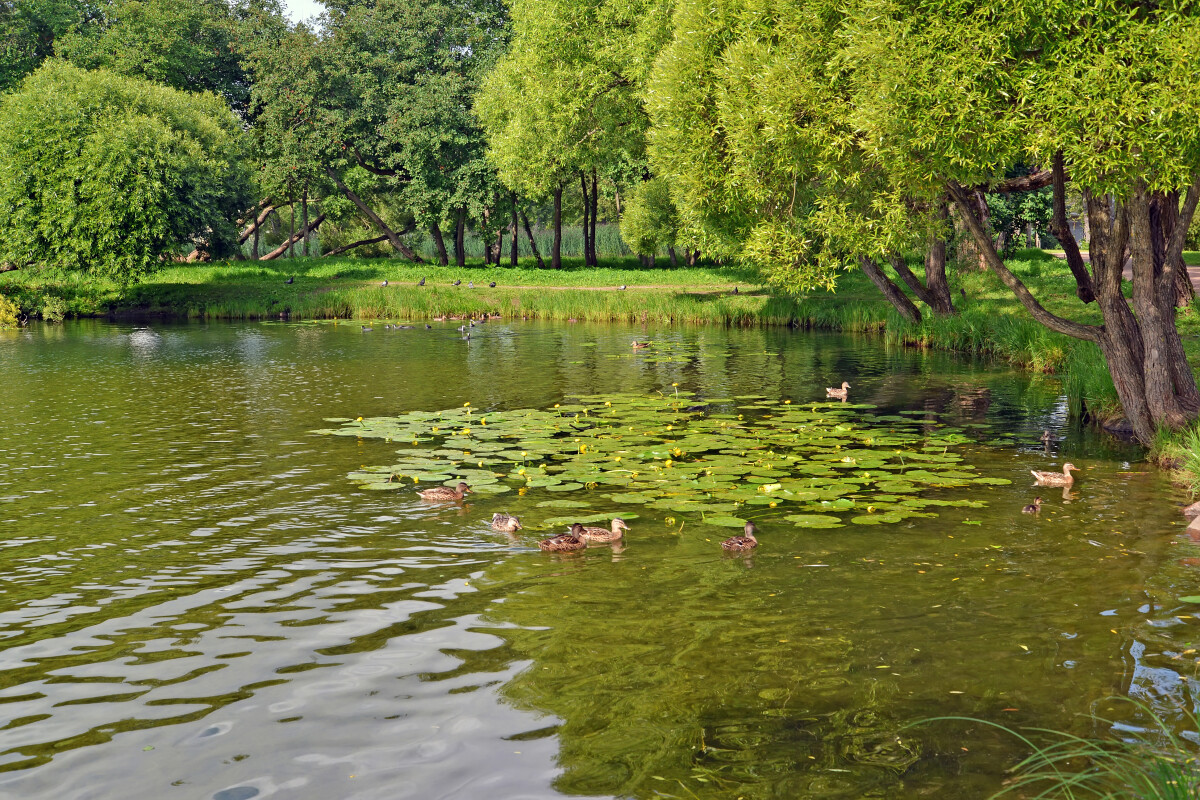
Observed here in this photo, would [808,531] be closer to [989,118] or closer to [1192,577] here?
[1192,577]

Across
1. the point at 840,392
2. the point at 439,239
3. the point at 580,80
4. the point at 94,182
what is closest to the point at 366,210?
the point at 439,239

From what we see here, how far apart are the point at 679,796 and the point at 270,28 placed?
68053 millimetres

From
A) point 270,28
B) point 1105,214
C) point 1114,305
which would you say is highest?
point 270,28

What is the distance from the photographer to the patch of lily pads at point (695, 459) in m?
13.9

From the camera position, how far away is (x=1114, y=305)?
56.9 ft

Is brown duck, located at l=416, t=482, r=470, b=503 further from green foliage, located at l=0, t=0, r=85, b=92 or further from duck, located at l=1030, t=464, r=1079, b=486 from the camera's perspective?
green foliage, located at l=0, t=0, r=85, b=92

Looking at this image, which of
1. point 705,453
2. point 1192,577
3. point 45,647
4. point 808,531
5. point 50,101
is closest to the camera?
point 45,647

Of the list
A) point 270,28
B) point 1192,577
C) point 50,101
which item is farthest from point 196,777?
point 270,28

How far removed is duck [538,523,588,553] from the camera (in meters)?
11.8

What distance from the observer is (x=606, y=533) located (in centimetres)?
1204

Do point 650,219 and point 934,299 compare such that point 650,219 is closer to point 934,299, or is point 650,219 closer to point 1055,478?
point 934,299

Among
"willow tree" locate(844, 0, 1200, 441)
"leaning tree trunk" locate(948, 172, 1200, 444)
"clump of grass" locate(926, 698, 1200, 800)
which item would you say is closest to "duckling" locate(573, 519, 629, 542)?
"clump of grass" locate(926, 698, 1200, 800)

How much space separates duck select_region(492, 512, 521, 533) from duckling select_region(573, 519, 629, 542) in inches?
42.8

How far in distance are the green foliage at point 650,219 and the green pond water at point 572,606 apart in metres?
32.7
